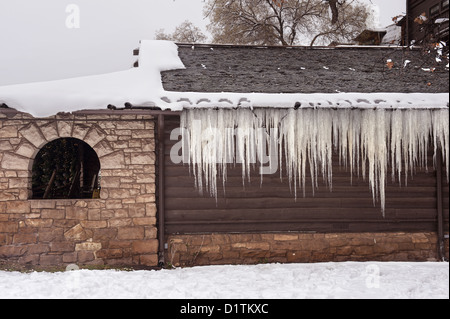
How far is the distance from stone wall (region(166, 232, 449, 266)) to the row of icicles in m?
0.72

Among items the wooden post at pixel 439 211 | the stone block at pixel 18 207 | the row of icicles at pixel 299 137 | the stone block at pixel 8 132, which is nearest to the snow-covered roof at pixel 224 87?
the row of icicles at pixel 299 137

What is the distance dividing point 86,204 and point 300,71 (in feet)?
14.1

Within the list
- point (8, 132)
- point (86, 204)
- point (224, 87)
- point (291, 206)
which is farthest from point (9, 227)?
point (291, 206)

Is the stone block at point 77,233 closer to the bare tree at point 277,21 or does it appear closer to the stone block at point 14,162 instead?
the stone block at point 14,162

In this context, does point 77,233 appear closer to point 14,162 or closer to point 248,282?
point 14,162

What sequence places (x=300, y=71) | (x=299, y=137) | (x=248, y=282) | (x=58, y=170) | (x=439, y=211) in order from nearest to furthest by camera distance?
(x=248, y=282) < (x=299, y=137) < (x=439, y=211) < (x=300, y=71) < (x=58, y=170)

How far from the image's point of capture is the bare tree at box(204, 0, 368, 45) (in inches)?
617

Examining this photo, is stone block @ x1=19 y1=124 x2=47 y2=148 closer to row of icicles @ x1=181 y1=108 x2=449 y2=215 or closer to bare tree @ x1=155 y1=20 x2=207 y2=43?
row of icicles @ x1=181 y1=108 x2=449 y2=215

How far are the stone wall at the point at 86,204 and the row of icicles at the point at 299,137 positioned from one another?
0.87m

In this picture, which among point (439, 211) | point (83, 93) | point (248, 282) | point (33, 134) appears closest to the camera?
point (248, 282)

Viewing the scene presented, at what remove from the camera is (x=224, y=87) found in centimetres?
577

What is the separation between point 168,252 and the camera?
5.97 meters

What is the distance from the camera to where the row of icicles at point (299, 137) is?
5.52 meters
